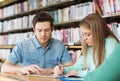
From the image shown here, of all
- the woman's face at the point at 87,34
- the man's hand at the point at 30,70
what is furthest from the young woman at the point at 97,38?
the man's hand at the point at 30,70

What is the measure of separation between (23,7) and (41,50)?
2.72 metres

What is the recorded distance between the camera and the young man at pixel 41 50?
2.45 metres

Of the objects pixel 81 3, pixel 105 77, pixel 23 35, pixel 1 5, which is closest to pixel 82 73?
pixel 105 77

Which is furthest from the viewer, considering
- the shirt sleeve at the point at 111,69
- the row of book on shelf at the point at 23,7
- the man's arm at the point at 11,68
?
the row of book on shelf at the point at 23,7

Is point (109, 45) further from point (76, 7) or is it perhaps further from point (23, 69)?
point (76, 7)

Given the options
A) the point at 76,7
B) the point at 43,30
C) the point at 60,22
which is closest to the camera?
the point at 43,30

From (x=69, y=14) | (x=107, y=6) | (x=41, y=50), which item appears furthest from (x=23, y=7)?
(x=41, y=50)

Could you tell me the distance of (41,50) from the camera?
8.27ft

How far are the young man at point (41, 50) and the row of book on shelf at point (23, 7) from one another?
1524 millimetres

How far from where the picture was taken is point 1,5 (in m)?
6.17

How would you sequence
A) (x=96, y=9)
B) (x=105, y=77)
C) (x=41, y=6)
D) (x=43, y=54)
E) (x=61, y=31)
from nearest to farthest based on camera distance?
(x=105, y=77) < (x=43, y=54) < (x=96, y=9) < (x=61, y=31) < (x=41, y=6)

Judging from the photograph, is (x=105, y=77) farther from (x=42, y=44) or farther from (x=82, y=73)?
(x=42, y=44)

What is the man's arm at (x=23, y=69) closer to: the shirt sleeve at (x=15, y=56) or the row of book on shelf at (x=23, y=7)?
the shirt sleeve at (x=15, y=56)

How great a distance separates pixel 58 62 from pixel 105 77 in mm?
1872
